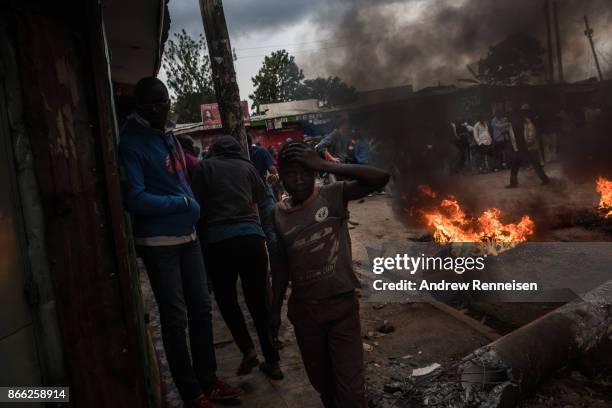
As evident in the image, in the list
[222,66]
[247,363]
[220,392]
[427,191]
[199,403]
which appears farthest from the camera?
[427,191]

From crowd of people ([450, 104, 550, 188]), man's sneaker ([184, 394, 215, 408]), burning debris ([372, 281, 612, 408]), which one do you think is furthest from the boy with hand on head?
crowd of people ([450, 104, 550, 188])

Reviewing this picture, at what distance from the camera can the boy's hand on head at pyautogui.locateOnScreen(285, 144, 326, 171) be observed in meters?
2.37

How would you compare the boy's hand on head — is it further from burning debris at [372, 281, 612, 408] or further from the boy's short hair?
burning debris at [372, 281, 612, 408]

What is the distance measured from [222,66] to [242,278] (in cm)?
224

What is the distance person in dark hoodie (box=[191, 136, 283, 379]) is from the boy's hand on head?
0.95m

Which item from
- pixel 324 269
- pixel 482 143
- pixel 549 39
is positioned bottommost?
pixel 324 269

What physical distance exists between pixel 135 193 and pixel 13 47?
2.85 ft

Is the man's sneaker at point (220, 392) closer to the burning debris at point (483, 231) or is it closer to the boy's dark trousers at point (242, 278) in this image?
the boy's dark trousers at point (242, 278)

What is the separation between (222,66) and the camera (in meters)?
4.38

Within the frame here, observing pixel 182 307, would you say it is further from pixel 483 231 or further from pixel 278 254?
pixel 483 231

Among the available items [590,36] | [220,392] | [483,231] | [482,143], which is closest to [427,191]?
[483,231]

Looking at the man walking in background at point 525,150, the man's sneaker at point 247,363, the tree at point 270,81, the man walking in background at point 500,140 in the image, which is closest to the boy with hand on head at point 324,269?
the man's sneaker at point 247,363

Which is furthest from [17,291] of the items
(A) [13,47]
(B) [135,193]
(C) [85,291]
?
(A) [13,47]

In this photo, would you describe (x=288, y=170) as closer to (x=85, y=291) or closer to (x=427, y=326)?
(x=85, y=291)
